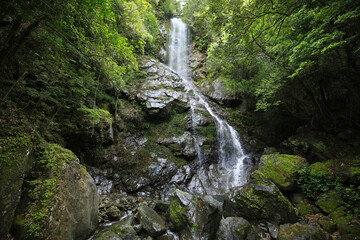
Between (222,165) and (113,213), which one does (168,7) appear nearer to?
(222,165)

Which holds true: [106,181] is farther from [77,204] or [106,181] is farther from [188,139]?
[188,139]

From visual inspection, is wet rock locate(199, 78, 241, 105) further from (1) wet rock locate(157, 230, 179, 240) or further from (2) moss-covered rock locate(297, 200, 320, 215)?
(1) wet rock locate(157, 230, 179, 240)

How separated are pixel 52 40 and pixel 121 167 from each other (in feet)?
19.7

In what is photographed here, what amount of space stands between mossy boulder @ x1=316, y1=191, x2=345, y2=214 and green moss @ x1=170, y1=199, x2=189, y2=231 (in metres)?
4.41

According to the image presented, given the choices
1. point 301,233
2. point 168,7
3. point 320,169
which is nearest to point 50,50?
point 301,233

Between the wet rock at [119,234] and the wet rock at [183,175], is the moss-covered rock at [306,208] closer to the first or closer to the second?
the wet rock at [183,175]

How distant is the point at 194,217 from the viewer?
168 inches

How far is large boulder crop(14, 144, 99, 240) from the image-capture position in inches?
100

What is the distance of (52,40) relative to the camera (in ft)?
10.9

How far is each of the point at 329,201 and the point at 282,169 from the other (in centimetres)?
157

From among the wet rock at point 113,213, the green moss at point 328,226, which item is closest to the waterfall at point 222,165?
the wet rock at point 113,213

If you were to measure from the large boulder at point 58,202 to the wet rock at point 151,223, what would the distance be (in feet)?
4.33

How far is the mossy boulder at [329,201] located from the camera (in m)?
4.52

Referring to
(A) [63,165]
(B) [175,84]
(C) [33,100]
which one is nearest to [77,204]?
(A) [63,165]
